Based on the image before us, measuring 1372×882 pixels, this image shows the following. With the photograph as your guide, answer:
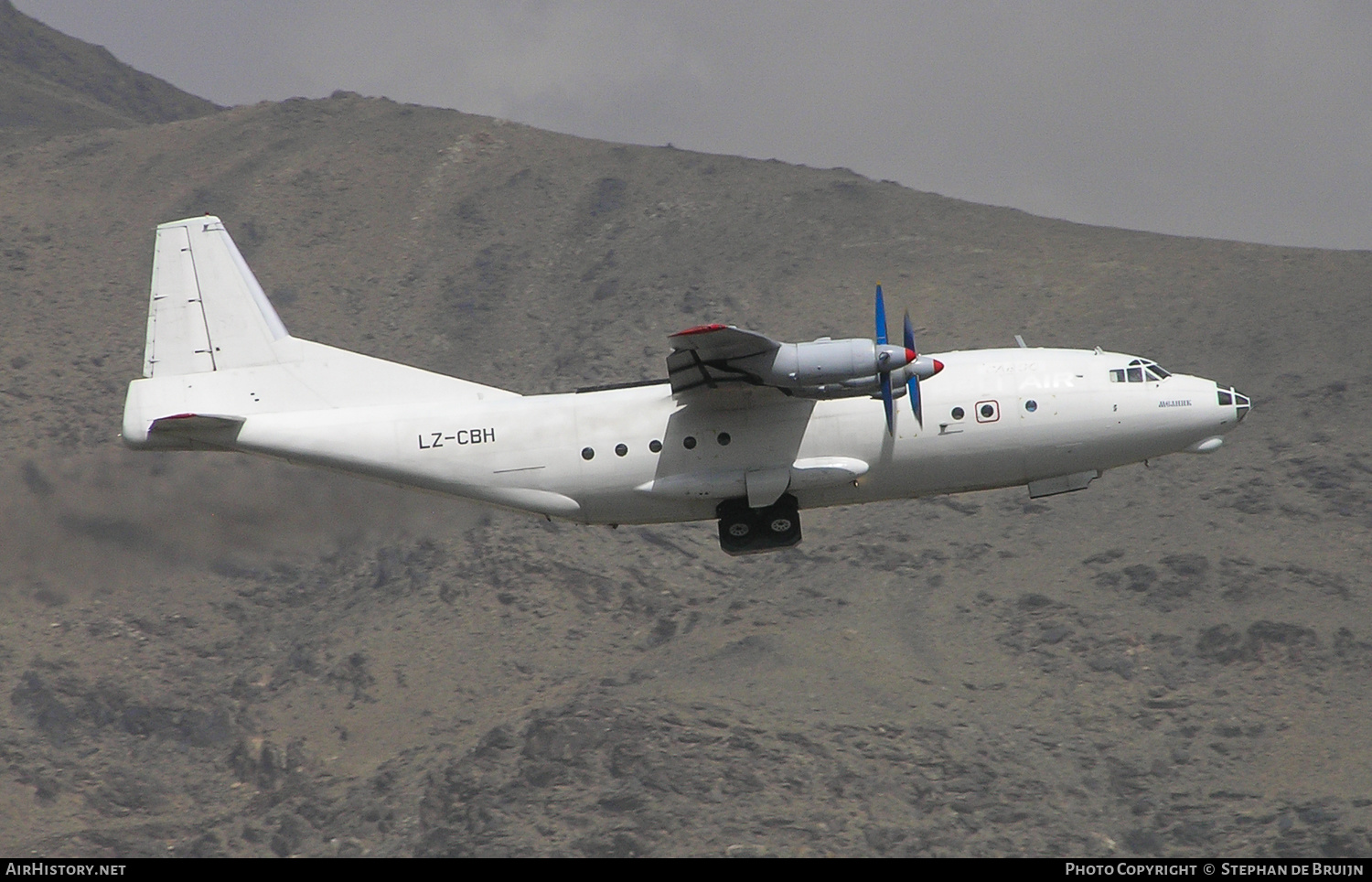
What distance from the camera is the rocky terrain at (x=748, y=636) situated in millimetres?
77375

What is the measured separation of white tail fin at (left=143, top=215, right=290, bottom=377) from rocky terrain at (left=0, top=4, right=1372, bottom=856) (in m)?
18.8

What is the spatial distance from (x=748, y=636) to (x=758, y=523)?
55.3 metres

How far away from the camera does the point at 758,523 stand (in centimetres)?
3228

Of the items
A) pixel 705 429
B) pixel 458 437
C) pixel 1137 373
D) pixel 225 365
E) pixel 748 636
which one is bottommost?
pixel 748 636

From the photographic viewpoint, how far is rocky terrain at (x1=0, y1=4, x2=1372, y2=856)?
77.4m

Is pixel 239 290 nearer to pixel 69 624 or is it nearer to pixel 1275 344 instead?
pixel 69 624

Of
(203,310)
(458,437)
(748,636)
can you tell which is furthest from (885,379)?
(748,636)

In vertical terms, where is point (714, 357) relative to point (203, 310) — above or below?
below

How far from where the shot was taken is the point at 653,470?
31859 millimetres

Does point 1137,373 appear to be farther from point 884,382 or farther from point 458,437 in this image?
point 458,437

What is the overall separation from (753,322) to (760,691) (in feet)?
119

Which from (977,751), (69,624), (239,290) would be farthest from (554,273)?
(239,290)

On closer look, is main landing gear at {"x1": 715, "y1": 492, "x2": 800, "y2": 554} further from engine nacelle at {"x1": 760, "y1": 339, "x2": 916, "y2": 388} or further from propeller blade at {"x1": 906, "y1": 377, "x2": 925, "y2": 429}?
engine nacelle at {"x1": 760, "y1": 339, "x2": 916, "y2": 388}

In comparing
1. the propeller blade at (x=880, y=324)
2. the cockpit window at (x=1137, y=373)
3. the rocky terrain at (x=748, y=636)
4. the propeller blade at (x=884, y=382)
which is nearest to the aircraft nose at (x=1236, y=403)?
the cockpit window at (x=1137, y=373)
